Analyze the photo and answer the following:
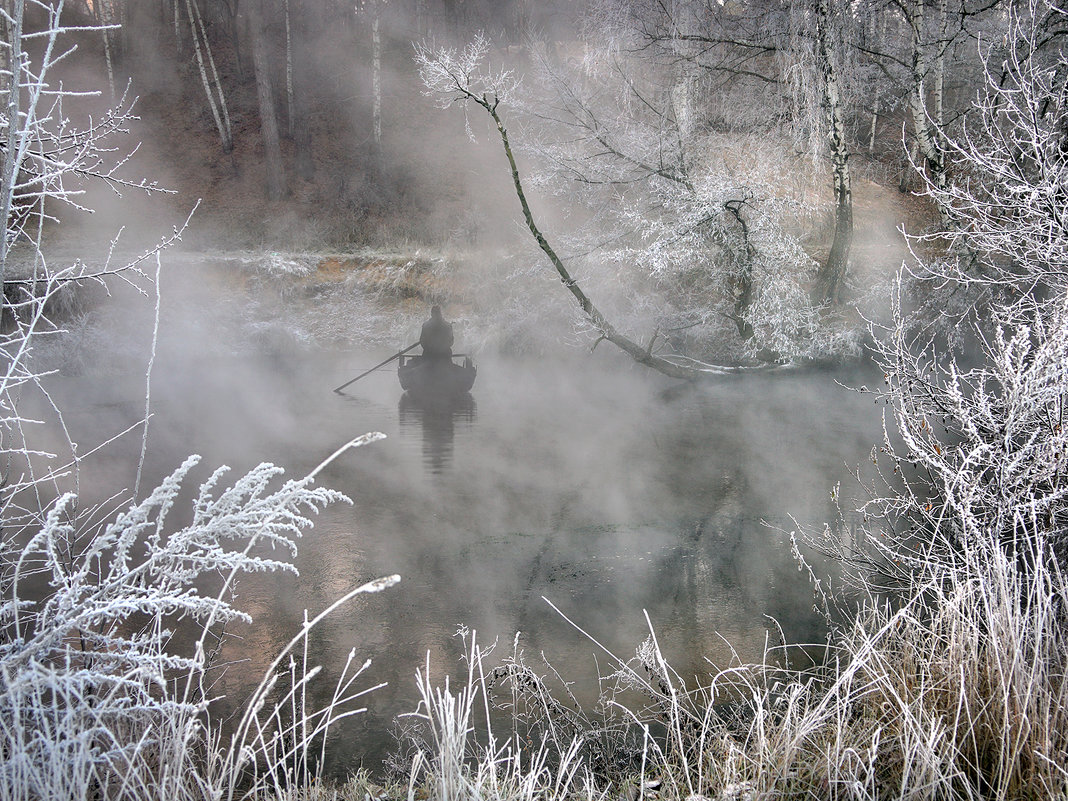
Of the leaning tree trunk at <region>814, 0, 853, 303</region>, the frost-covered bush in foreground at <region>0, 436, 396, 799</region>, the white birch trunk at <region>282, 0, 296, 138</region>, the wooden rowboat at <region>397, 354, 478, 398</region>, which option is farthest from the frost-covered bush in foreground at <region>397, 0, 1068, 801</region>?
the white birch trunk at <region>282, 0, 296, 138</region>

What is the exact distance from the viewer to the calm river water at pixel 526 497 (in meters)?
5.09

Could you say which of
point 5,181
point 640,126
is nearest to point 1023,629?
point 5,181

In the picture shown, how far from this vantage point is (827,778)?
8.00ft

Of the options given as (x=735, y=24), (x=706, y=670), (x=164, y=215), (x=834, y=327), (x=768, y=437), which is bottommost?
(x=706, y=670)

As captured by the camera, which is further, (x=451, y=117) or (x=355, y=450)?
(x=451, y=117)

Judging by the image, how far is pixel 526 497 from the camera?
7773 millimetres

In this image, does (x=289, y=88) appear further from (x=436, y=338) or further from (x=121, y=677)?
(x=121, y=677)

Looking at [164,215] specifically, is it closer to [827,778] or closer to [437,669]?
[437,669]

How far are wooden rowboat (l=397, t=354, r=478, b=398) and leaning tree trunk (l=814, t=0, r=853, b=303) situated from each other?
220 inches

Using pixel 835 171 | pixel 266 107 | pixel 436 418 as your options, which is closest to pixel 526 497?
pixel 436 418

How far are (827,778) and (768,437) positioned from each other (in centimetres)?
747

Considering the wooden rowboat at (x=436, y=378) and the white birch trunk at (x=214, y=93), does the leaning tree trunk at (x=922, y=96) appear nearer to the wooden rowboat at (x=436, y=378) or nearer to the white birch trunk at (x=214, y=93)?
the wooden rowboat at (x=436, y=378)

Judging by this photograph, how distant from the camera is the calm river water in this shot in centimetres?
509

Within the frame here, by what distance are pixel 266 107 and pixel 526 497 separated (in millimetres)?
14207
